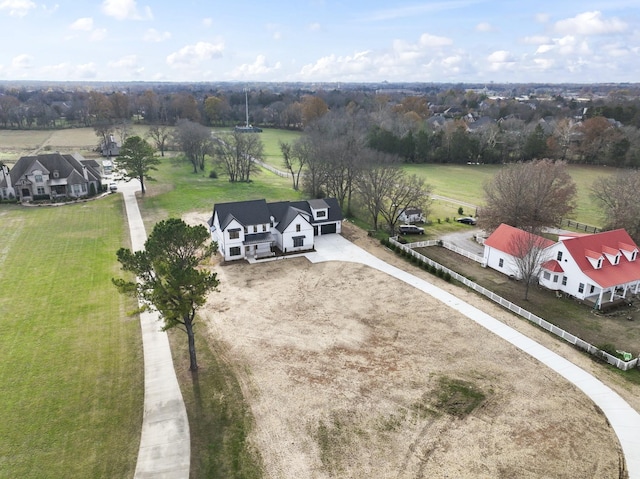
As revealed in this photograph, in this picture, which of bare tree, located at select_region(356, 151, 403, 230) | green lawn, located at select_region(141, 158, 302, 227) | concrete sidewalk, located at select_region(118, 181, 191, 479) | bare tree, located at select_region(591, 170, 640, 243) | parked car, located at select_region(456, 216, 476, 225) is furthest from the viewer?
green lawn, located at select_region(141, 158, 302, 227)

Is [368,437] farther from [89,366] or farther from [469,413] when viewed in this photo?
[89,366]

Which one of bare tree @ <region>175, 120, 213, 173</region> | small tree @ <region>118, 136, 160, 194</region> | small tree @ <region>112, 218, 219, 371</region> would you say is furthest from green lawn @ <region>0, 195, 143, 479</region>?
bare tree @ <region>175, 120, 213, 173</region>

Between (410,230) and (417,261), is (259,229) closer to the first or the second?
(417,261)

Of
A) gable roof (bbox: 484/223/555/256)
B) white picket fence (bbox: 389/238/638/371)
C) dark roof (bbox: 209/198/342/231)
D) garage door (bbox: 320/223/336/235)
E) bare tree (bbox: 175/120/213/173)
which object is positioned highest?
bare tree (bbox: 175/120/213/173)

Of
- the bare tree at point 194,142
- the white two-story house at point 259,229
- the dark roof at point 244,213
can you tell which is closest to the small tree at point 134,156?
the bare tree at point 194,142

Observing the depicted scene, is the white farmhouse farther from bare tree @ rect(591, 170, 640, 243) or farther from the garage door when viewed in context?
the garage door

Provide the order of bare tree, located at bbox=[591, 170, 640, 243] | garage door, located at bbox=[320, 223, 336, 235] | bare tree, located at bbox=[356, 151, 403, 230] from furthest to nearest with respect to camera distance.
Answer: bare tree, located at bbox=[356, 151, 403, 230], garage door, located at bbox=[320, 223, 336, 235], bare tree, located at bbox=[591, 170, 640, 243]
